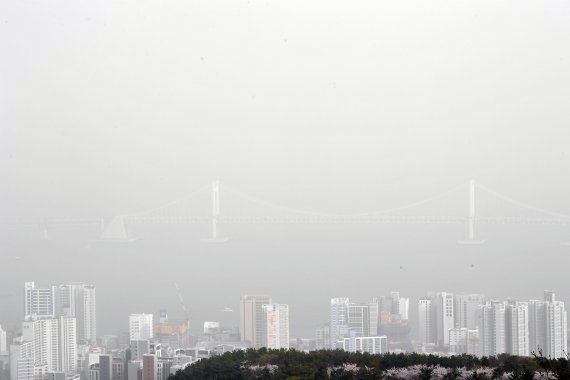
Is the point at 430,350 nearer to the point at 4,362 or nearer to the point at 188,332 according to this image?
the point at 188,332

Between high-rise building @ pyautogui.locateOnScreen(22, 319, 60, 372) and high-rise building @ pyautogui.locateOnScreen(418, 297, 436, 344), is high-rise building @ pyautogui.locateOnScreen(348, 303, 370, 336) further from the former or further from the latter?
high-rise building @ pyautogui.locateOnScreen(22, 319, 60, 372)

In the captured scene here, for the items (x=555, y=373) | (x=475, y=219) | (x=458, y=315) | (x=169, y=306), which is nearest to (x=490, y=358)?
(x=555, y=373)

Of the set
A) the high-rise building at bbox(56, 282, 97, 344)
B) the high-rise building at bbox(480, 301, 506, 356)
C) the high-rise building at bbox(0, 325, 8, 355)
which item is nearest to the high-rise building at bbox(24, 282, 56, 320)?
the high-rise building at bbox(56, 282, 97, 344)

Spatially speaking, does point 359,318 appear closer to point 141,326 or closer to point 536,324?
point 536,324

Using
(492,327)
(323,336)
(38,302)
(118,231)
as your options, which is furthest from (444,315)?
(38,302)

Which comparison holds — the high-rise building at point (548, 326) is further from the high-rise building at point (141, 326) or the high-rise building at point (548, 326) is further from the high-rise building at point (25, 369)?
the high-rise building at point (25, 369)

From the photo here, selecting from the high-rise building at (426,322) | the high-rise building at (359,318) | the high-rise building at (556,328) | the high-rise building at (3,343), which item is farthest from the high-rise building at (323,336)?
the high-rise building at (3,343)
